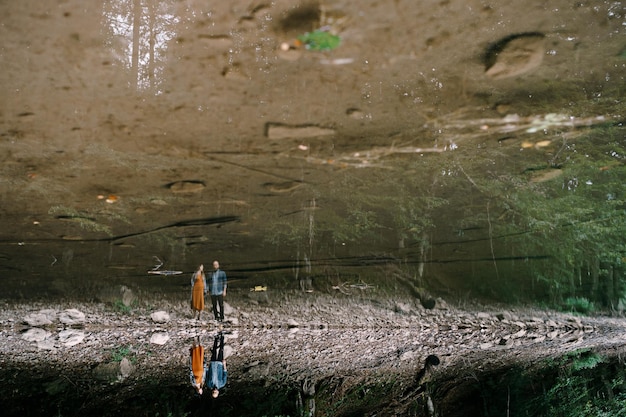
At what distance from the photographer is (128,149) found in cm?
306

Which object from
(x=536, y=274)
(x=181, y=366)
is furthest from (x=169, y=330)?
(x=536, y=274)

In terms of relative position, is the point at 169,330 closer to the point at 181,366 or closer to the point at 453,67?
the point at 181,366

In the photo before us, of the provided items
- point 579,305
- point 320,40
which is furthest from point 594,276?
point 320,40

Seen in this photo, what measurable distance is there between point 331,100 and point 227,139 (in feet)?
2.35

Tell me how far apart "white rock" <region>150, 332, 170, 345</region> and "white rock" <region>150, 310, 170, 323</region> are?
1.45ft

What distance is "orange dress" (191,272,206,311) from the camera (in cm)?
499

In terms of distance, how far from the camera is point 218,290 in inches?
206

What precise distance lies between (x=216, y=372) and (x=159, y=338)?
4.35 ft

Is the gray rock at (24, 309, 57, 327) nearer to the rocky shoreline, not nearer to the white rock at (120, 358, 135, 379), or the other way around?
the rocky shoreline

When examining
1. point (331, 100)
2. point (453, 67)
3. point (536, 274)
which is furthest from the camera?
point (536, 274)

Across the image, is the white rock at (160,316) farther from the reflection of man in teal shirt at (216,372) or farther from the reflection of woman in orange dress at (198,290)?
the reflection of man in teal shirt at (216,372)

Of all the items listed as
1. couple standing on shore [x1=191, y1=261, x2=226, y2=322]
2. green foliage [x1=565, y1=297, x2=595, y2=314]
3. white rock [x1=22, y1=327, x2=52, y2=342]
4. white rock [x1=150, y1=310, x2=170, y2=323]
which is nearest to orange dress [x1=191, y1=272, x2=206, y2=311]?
couple standing on shore [x1=191, y1=261, x2=226, y2=322]

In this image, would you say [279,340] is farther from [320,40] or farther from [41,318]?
[320,40]

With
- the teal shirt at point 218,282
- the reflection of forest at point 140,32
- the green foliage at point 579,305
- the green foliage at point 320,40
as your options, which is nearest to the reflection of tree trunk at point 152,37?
the reflection of forest at point 140,32
